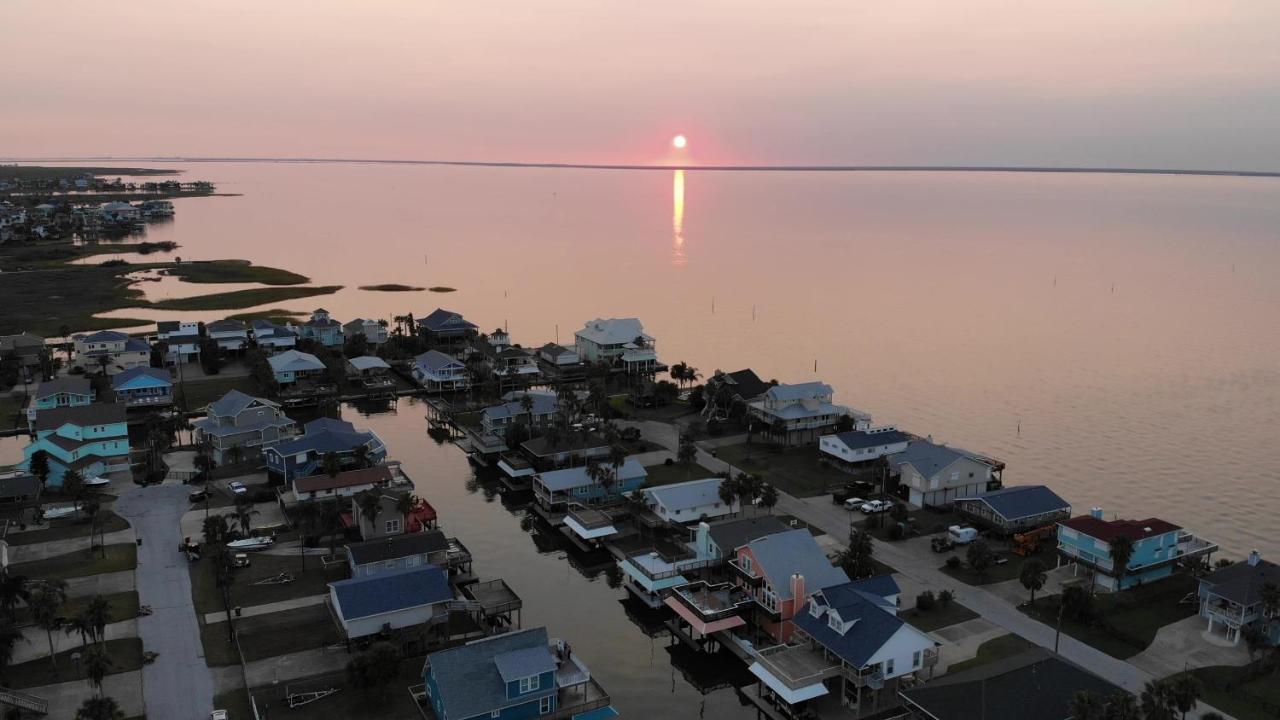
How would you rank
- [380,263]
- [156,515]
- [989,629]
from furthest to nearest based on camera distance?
[380,263], [156,515], [989,629]

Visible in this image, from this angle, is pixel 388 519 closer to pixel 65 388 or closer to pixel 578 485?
pixel 578 485

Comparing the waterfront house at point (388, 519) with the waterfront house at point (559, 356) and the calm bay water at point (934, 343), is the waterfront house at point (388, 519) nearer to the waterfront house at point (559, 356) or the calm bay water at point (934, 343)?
the calm bay water at point (934, 343)

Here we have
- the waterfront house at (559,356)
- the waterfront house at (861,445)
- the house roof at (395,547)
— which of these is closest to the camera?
the house roof at (395,547)

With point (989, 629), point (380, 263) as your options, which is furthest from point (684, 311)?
point (989, 629)

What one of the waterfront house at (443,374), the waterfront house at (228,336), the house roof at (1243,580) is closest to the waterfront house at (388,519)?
the waterfront house at (443,374)

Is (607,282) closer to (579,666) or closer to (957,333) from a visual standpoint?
(957,333)

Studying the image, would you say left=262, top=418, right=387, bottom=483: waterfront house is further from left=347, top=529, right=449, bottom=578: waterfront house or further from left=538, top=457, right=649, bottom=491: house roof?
left=347, top=529, right=449, bottom=578: waterfront house

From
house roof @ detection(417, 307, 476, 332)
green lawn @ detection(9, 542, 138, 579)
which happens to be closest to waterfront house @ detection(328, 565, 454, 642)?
green lawn @ detection(9, 542, 138, 579)
